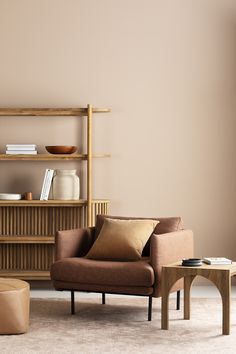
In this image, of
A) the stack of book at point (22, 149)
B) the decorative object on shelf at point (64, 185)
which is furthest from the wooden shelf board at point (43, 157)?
the decorative object on shelf at point (64, 185)

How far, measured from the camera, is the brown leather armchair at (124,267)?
18.0ft

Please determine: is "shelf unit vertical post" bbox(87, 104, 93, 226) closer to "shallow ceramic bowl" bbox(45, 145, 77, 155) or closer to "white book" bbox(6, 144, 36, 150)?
"shallow ceramic bowl" bbox(45, 145, 77, 155)

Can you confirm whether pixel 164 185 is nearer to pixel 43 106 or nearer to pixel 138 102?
pixel 138 102

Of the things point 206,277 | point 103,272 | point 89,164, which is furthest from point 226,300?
point 89,164

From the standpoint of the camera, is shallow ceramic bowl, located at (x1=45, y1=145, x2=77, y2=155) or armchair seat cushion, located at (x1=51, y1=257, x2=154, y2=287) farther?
shallow ceramic bowl, located at (x1=45, y1=145, x2=77, y2=155)

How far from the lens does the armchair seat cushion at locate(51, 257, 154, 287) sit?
548cm

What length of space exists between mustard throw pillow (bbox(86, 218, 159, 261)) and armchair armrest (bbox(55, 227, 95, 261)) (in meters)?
0.14

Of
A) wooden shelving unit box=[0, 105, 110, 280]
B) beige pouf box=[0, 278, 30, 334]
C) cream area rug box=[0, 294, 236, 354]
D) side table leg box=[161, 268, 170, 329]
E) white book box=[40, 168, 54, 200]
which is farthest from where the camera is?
wooden shelving unit box=[0, 105, 110, 280]

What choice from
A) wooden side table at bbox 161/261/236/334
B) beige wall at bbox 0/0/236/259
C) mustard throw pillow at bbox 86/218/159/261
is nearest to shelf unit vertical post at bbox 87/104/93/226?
beige wall at bbox 0/0/236/259

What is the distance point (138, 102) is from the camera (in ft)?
24.3

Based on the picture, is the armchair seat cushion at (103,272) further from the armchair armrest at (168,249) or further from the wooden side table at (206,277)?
the wooden side table at (206,277)

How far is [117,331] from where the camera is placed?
523 centimetres

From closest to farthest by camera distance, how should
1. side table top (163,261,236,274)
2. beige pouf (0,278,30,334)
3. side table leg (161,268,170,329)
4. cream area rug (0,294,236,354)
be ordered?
1. cream area rug (0,294,236,354)
2. beige pouf (0,278,30,334)
3. side table top (163,261,236,274)
4. side table leg (161,268,170,329)

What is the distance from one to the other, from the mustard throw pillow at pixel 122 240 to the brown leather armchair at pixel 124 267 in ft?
0.28
